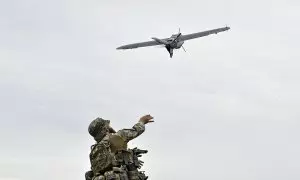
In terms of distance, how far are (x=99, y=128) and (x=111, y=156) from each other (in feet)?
2.11

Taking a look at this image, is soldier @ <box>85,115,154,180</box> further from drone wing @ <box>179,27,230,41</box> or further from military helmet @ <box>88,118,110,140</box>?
drone wing @ <box>179,27,230,41</box>

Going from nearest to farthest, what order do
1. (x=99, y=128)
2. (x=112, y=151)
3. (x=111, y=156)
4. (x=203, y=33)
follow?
(x=111, y=156), (x=112, y=151), (x=99, y=128), (x=203, y=33)

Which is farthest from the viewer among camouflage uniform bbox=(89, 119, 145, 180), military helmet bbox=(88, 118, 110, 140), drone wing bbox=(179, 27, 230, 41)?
drone wing bbox=(179, 27, 230, 41)

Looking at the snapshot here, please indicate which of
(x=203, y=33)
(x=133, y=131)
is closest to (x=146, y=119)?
(x=133, y=131)

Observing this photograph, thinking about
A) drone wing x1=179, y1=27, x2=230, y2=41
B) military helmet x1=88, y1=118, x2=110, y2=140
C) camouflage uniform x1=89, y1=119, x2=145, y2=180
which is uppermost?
drone wing x1=179, y1=27, x2=230, y2=41

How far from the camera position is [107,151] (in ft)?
36.4

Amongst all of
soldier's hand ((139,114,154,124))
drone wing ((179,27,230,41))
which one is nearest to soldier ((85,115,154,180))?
soldier's hand ((139,114,154,124))

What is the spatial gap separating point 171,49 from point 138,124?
6774cm

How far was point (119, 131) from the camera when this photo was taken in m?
11.2

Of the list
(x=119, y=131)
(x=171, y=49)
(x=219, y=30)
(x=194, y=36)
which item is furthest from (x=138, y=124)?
(x=219, y=30)

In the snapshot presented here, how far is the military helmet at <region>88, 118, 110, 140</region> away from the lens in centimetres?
1135

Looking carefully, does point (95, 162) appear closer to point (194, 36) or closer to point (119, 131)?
point (119, 131)

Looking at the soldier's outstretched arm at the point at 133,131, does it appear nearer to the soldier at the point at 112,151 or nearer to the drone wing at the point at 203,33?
the soldier at the point at 112,151

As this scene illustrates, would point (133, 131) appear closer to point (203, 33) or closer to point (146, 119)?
point (146, 119)
